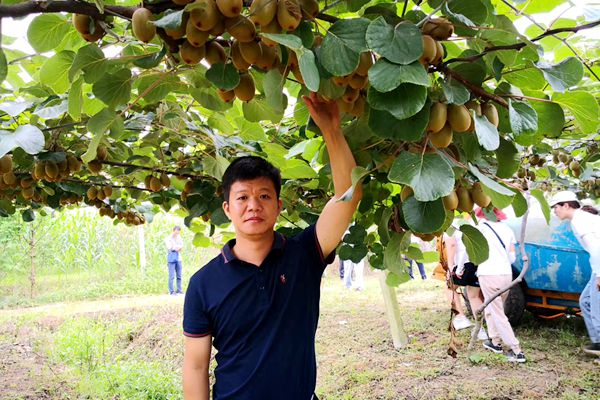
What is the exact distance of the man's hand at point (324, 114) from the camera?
1.15m

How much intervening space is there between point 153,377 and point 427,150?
4318 mm

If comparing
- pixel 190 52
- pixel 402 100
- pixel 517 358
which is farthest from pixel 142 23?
pixel 517 358

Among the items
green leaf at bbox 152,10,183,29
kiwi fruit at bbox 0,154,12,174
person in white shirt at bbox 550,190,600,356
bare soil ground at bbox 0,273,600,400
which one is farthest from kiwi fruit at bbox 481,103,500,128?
person in white shirt at bbox 550,190,600,356

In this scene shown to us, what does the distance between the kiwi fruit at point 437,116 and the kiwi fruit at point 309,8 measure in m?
0.25

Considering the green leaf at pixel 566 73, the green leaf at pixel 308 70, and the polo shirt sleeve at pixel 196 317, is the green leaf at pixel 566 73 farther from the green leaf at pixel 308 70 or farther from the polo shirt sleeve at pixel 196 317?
the polo shirt sleeve at pixel 196 317

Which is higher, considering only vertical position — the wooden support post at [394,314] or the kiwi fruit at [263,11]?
the kiwi fruit at [263,11]

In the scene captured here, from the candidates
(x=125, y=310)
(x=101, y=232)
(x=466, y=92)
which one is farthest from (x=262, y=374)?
(x=101, y=232)

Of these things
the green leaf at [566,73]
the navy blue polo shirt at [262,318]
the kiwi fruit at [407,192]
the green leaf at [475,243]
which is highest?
the green leaf at [566,73]

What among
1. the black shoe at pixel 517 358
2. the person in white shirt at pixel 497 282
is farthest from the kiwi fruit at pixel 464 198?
the black shoe at pixel 517 358

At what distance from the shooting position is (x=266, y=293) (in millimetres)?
1481

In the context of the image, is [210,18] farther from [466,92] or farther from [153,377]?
[153,377]

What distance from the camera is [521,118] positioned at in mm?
869

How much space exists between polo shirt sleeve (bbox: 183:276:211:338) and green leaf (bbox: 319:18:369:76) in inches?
38.4

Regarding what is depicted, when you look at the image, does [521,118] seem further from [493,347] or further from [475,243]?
[493,347]
